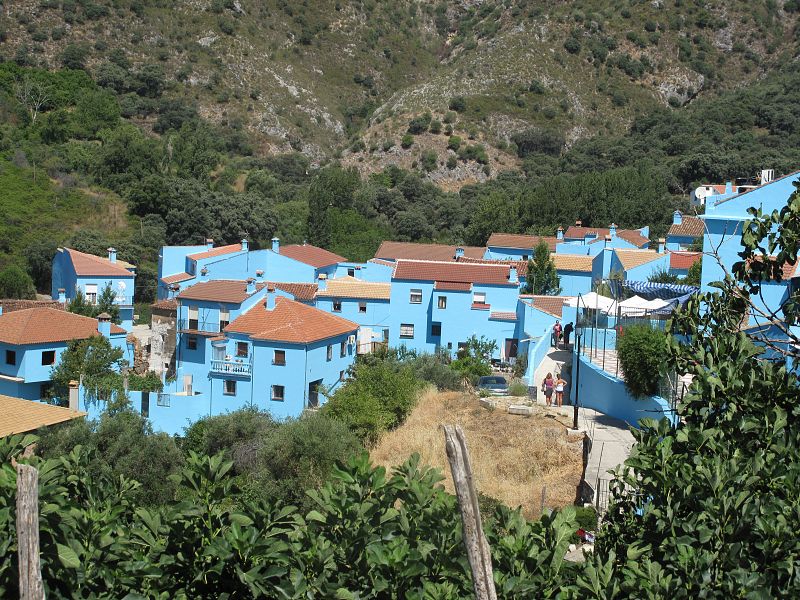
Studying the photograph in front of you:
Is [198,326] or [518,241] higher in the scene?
[518,241]

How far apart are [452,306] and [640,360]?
547 inches

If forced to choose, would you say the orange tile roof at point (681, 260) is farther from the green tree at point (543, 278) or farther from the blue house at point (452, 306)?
the blue house at point (452, 306)

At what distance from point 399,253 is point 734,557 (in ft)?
148

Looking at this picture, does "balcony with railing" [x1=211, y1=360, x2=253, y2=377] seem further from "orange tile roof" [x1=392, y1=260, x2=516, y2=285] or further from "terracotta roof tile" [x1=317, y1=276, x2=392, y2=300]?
"orange tile roof" [x1=392, y1=260, x2=516, y2=285]

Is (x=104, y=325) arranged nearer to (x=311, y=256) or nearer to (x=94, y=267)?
(x=94, y=267)

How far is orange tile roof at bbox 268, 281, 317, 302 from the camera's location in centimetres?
3758

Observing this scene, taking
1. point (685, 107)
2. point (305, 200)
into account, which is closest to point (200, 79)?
point (305, 200)

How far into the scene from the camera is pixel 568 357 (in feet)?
101

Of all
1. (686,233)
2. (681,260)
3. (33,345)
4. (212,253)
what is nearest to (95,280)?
(212,253)

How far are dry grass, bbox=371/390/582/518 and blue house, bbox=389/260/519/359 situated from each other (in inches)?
291

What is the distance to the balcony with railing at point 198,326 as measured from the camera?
34156 millimetres

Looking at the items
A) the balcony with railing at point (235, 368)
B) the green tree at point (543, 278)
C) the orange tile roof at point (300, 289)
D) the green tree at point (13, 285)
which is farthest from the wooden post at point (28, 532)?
the green tree at point (13, 285)

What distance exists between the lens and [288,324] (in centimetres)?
3133

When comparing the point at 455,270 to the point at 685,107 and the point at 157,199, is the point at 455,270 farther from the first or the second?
the point at 685,107
